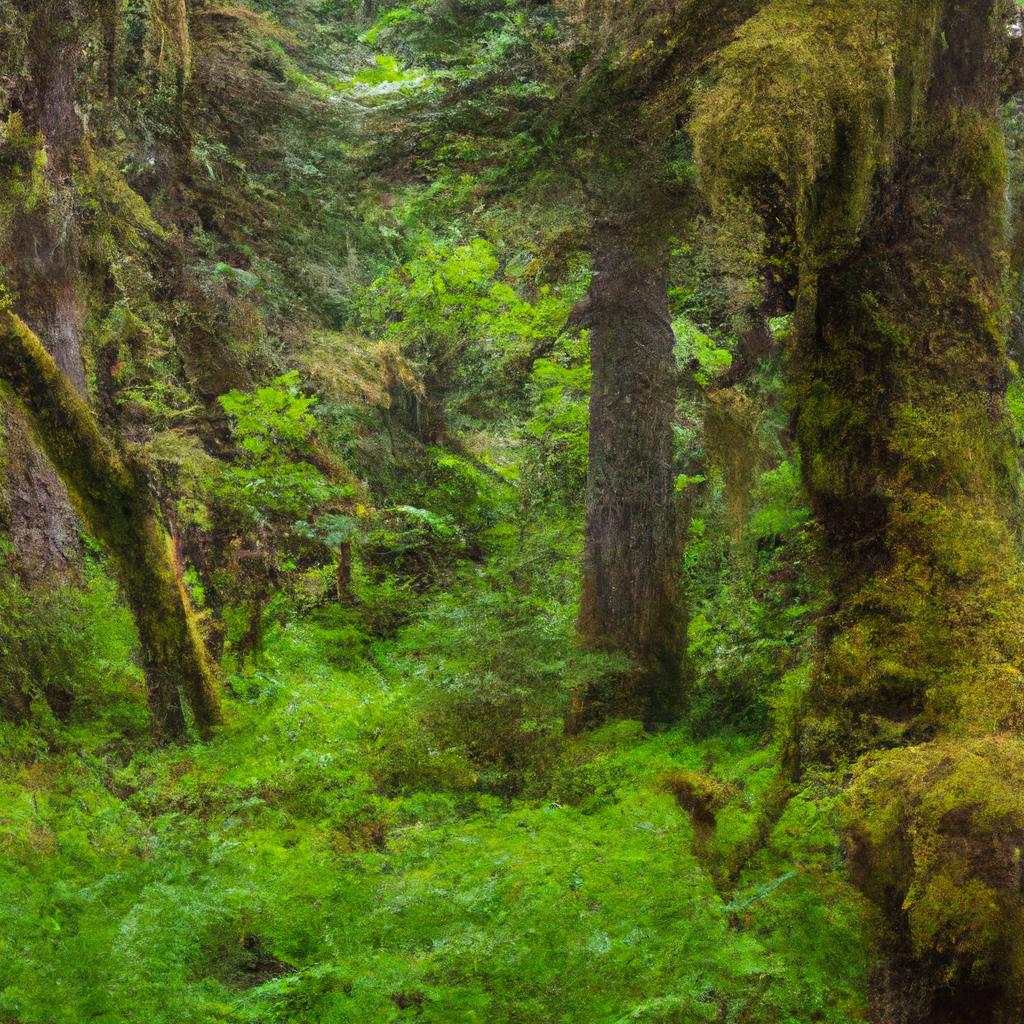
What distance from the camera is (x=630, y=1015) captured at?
3.22 m

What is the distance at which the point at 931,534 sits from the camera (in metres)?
3.94

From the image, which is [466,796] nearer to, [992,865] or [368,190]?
[992,865]

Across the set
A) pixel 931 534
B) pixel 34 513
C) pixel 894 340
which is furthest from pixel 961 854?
pixel 34 513

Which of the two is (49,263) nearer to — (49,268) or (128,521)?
(49,268)

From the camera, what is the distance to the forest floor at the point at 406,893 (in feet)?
11.6

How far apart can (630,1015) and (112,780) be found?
433cm

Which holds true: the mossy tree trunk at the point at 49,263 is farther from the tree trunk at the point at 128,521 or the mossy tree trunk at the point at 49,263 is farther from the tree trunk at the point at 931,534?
the tree trunk at the point at 931,534

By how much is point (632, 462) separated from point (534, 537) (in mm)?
2672

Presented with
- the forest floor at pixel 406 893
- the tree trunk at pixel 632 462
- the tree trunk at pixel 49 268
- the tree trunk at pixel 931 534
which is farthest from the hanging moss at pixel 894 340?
the tree trunk at pixel 49 268

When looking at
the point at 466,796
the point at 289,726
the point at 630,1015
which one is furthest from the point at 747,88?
the point at 289,726

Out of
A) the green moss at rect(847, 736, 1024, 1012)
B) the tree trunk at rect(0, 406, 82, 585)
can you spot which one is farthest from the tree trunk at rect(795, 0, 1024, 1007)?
the tree trunk at rect(0, 406, 82, 585)

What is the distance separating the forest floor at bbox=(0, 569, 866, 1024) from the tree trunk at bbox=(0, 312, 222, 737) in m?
0.62

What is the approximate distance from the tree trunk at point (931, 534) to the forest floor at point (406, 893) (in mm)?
425

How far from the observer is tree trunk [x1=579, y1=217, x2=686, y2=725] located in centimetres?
814
